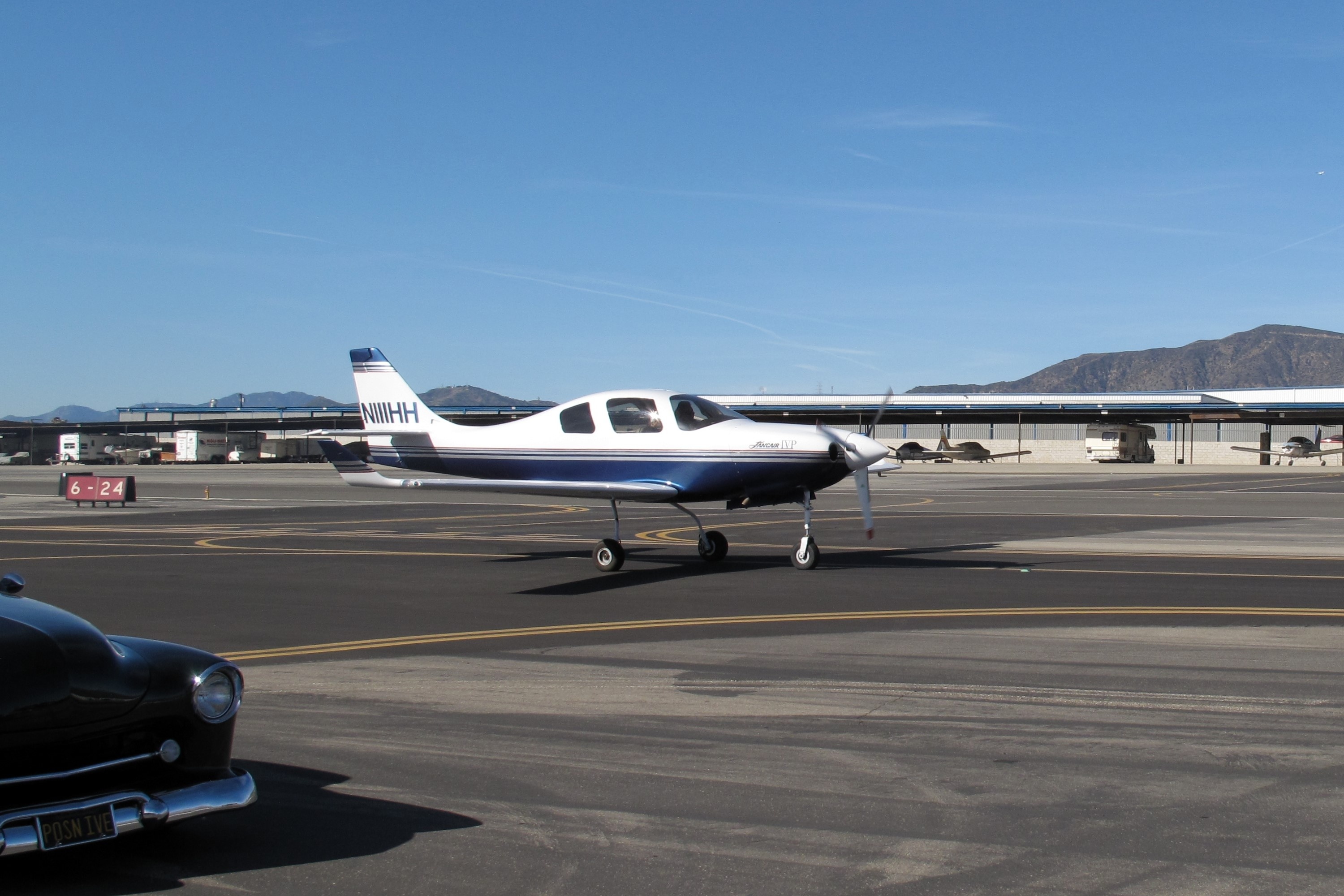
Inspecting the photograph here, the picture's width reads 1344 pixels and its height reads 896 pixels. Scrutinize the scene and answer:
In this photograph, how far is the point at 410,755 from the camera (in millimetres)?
6844

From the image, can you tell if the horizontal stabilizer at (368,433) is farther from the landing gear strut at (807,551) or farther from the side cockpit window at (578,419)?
the landing gear strut at (807,551)

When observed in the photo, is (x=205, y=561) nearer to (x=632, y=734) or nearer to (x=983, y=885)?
(x=632, y=734)

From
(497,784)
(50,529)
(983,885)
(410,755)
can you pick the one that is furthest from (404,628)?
(50,529)

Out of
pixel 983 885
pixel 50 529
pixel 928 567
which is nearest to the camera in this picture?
pixel 983 885

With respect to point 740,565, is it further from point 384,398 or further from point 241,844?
A: point 241,844

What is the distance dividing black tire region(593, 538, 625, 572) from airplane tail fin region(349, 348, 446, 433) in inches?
202

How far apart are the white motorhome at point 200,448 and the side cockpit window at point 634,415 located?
83675 mm

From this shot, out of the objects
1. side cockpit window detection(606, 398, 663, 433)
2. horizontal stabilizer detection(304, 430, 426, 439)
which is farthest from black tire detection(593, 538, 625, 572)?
horizontal stabilizer detection(304, 430, 426, 439)

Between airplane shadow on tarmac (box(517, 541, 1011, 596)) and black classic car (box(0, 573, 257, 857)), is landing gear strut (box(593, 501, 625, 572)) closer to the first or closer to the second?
airplane shadow on tarmac (box(517, 541, 1011, 596))

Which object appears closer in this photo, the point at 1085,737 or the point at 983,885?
the point at 983,885

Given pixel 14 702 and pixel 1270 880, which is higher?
pixel 14 702

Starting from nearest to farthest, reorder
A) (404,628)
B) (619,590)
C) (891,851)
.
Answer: (891,851), (404,628), (619,590)

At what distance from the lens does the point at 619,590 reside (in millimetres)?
15273

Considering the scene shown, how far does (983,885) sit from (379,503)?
3540 centimetres
